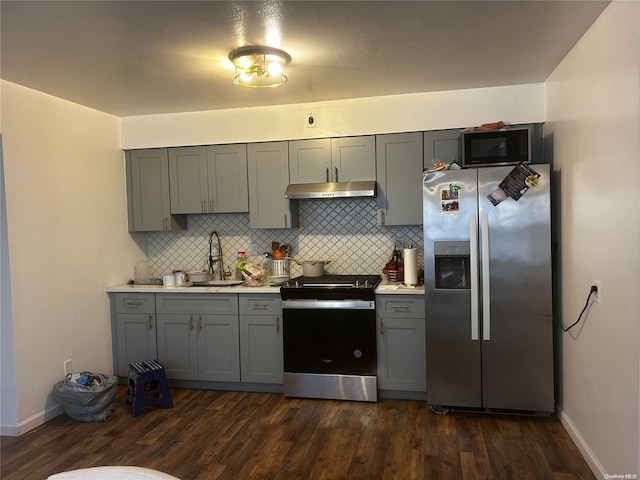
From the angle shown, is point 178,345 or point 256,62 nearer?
point 256,62

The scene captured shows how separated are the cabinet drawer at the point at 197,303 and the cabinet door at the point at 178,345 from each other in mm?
61

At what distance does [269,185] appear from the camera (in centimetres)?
406

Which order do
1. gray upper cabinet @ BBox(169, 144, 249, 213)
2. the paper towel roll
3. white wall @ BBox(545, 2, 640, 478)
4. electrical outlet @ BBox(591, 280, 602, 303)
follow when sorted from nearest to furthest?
white wall @ BBox(545, 2, 640, 478) < electrical outlet @ BBox(591, 280, 602, 303) < the paper towel roll < gray upper cabinet @ BBox(169, 144, 249, 213)

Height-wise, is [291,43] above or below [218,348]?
above

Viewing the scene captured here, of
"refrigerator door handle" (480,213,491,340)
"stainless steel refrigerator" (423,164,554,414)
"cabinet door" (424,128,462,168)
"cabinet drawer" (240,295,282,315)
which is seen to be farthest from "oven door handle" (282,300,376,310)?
"cabinet door" (424,128,462,168)

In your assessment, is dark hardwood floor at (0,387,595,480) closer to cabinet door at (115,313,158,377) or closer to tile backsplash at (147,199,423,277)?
cabinet door at (115,313,158,377)

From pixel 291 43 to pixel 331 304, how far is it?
6.24ft

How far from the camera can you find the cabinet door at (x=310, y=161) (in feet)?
12.9

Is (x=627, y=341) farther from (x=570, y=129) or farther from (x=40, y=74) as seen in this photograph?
(x=40, y=74)

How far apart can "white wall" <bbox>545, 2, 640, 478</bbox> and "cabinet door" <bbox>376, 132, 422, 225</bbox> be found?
1.05m

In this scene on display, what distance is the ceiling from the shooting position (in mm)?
2252

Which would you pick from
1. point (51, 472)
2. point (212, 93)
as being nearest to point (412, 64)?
point (212, 93)

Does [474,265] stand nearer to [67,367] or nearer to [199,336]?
[199,336]

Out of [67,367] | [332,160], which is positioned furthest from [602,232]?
[67,367]
